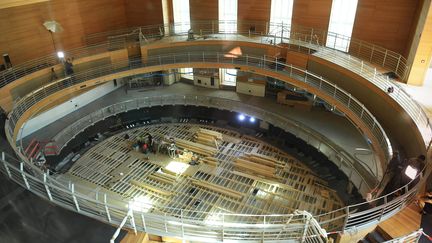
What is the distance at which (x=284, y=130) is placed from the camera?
17.5m

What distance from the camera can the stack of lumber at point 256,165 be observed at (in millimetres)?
15695

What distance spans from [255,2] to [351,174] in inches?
405

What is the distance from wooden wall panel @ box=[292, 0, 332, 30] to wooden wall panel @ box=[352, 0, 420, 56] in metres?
1.52

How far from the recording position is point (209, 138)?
18156mm

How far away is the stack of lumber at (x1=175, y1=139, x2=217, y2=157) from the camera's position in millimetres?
17312

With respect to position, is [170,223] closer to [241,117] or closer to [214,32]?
[241,117]

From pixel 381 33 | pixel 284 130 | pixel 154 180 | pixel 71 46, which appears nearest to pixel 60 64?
pixel 71 46

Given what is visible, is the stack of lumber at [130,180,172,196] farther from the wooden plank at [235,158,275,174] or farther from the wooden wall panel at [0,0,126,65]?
the wooden wall panel at [0,0,126,65]

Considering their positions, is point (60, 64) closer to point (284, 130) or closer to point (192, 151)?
point (192, 151)

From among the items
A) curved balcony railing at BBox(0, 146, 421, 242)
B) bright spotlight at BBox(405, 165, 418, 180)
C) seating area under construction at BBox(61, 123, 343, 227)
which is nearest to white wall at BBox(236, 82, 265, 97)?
seating area under construction at BBox(61, 123, 343, 227)

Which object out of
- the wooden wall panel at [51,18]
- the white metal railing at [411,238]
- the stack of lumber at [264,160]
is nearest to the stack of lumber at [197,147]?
the stack of lumber at [264,160]

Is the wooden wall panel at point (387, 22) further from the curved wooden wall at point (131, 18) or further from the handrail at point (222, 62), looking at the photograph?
the handrail at point (222, 62)

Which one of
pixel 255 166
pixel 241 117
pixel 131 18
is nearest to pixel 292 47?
pixel 241 117

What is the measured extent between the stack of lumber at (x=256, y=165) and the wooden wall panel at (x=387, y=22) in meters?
7.37
